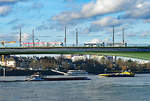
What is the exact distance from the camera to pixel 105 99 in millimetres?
62906

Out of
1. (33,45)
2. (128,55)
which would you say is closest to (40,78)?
(33,45)

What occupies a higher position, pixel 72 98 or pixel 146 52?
pixel 146 52

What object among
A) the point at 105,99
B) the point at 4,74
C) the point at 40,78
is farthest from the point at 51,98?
the point at 4,74

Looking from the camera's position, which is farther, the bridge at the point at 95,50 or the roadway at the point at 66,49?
the bridge at the point at 95,50

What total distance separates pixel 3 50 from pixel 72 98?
3054 cm

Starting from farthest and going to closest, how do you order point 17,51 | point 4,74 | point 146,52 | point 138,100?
point 4,74 < point 17,51 < point 146,52 < point 138,100

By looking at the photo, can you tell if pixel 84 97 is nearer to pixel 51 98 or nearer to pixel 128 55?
pixel 51 98

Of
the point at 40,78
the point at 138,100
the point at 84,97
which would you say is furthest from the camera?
the point at 40,78

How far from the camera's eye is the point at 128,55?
89.2 m

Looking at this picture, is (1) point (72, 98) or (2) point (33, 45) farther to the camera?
(2) point (33, 45)

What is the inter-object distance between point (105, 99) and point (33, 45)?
33119 millimetres

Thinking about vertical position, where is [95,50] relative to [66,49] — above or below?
below

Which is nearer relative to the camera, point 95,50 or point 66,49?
point 95,50

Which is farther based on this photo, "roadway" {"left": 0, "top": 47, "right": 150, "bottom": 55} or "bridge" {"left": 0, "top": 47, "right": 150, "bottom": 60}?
"bridge" {"left": 0, "top": 47, "right": 150, "bottom": 60}
